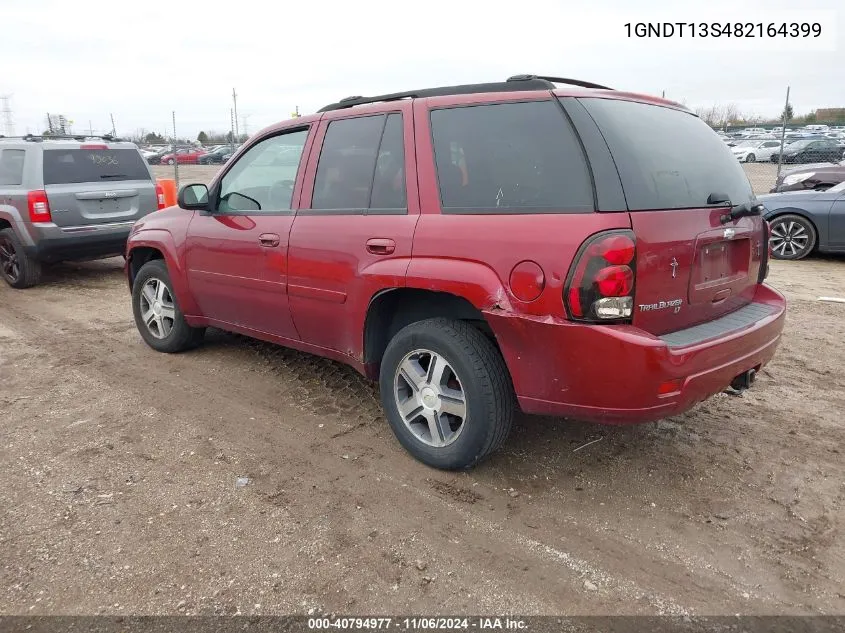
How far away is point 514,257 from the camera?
2717mm

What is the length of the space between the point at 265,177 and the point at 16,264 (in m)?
5.45

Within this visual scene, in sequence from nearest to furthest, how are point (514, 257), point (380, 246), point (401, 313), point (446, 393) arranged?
point (514, 257)
point (446, 393)
point (380, 246)
point (401, 313)

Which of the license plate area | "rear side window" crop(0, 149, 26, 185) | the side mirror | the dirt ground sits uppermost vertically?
"rear side window" crop(0, 149, 26, 185)

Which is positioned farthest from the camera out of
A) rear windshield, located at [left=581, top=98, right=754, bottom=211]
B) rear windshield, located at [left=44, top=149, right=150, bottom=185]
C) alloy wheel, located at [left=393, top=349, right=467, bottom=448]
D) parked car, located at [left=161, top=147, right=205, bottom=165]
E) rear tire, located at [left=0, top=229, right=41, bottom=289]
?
parked car, located at [left=161, top=147, right=205, bottom=165]

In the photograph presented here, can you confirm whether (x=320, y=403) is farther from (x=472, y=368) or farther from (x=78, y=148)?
(x=78, y=148)

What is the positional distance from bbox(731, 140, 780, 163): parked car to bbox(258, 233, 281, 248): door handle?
104ft

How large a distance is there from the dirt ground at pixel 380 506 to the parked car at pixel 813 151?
75.2 ft

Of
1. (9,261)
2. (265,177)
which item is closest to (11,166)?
(9,261)

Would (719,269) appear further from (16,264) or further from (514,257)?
(16,264)

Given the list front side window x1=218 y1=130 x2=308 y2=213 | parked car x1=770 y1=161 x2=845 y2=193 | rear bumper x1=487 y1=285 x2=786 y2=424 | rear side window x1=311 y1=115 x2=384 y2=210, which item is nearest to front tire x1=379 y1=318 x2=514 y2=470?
rear bumper x1=487 y1=285 x2=786 y2=424

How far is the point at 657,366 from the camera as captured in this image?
2.53m

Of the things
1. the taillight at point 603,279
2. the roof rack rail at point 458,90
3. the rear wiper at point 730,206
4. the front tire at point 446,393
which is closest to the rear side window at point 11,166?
A: the roof rack rail at point 458,90

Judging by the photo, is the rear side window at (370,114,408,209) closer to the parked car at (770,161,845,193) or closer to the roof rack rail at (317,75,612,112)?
the roof rack rail at (317,75,612,112)

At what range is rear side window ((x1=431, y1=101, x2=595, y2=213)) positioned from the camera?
8.85 feet
